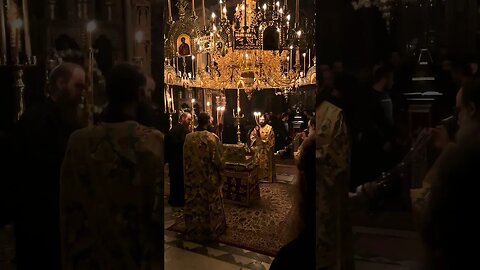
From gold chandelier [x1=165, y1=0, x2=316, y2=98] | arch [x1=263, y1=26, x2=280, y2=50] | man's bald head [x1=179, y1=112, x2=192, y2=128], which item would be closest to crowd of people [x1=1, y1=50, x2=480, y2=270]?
gold chandelier [x1=165, y1=0, x2=316, y2=98]

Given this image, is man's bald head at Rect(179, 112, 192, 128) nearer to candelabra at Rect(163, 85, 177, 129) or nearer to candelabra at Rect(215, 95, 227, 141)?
candelabra at Rect(163, 85, 177, 129)

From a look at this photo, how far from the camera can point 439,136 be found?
1.01 meters

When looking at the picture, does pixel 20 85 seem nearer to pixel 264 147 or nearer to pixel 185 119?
pixel 185 119

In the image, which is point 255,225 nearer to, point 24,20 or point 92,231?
point 92,231

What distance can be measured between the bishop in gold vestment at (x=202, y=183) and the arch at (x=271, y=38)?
857 millimetres

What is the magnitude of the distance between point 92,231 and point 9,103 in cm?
48

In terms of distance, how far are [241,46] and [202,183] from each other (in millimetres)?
1260

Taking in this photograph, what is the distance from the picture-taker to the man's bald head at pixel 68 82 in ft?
3.74

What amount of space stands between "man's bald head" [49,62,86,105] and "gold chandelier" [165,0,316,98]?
1.66 metres

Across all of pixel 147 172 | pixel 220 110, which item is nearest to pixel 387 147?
pixel 147 172

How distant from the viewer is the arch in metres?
2.92

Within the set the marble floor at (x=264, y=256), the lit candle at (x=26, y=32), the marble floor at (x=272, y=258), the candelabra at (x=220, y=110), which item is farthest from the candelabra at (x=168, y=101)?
the candelabra at (x=220, y=110)

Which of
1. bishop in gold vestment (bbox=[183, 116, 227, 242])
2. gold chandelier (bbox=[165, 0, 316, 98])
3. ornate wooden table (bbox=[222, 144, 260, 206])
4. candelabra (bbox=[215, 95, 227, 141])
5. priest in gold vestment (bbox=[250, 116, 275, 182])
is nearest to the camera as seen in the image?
gold chandelier (bbox=[165, 0, 316, 98])

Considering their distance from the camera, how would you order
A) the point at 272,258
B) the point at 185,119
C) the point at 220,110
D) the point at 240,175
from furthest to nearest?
the point at 220,110 < the point at 240,175 < the point at 185,119 < the point at 272,258
